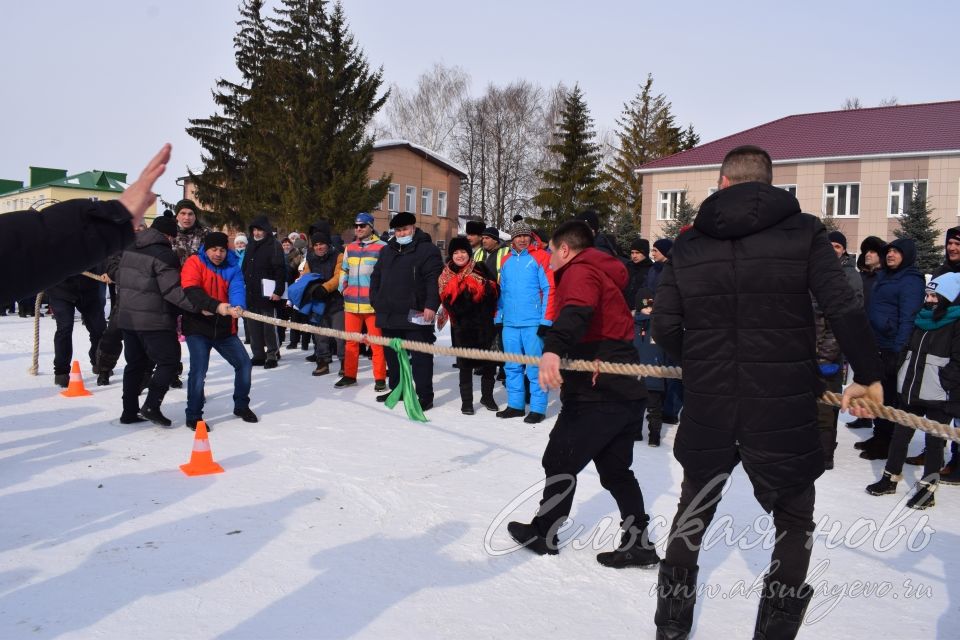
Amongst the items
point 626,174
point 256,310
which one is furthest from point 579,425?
point 626,174

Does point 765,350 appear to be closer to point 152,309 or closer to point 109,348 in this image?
point 152,309

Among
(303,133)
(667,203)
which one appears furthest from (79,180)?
(667,203)

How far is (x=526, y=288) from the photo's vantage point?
7504 mm

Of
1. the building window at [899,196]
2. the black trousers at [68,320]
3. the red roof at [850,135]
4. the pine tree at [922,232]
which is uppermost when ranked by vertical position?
the red roof at [850,135]

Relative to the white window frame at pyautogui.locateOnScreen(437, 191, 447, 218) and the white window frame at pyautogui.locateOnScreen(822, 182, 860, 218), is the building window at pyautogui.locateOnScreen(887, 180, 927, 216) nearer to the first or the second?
the white window frame at pyautogui.locateOnScreen(822, 182, 860, 218)

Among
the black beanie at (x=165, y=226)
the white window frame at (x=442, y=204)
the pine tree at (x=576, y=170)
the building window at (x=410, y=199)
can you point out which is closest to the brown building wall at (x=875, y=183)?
the pine tree at (x=576, y=170)

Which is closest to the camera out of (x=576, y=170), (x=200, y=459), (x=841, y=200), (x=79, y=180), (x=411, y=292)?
(x=200, y=459)

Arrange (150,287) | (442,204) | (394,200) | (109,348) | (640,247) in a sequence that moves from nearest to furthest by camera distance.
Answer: (150,287) → (640,247) → (109,348) → (394,200) → (442,204)

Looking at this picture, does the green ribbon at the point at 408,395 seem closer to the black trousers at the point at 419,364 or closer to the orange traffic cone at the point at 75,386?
the black trousers at the point at 419,364

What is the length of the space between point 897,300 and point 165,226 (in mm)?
6935

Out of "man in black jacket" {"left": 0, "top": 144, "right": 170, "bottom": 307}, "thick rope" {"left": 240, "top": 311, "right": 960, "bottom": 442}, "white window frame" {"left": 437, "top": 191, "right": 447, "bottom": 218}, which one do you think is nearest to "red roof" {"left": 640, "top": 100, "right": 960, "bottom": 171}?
"white window frame" {"left": 437, "top": 191, "right": 447, "bottom": 218}

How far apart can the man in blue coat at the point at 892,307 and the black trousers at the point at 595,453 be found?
3628mm

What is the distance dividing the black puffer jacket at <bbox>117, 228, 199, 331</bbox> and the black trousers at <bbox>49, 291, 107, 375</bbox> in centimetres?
222

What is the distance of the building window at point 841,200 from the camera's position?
94.1 feet
